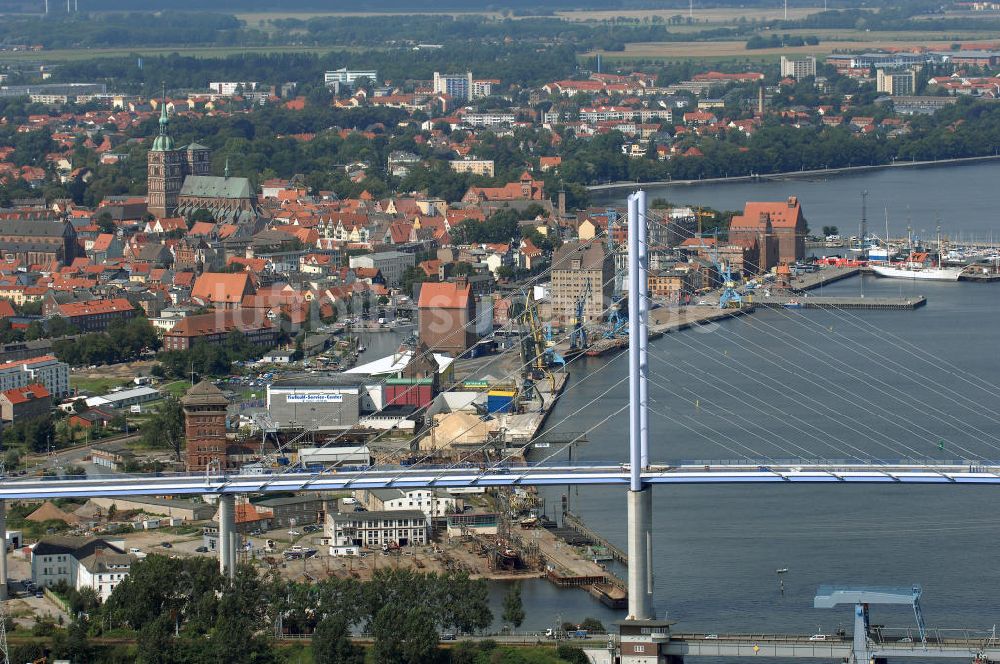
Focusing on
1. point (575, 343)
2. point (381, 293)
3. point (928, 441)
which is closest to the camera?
point (928, 441)

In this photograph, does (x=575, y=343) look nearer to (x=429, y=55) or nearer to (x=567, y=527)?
(x=567, y=527)

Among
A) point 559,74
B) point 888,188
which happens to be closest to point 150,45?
point 559,74

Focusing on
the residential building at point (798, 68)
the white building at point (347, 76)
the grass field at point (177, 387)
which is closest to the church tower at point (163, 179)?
the grass field at point (177, 387)

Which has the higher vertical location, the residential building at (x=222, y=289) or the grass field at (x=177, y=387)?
the residential building at (x=222, y=289)

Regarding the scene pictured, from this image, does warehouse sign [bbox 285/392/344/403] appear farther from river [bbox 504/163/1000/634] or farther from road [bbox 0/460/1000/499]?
road [bbox 0/460/1000/499]

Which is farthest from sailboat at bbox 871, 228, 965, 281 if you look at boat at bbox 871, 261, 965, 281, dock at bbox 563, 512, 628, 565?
dock at bbox 563, 512, 628, 565

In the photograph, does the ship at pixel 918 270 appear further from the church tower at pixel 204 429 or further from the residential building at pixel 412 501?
the residential building at pixel 412 501
